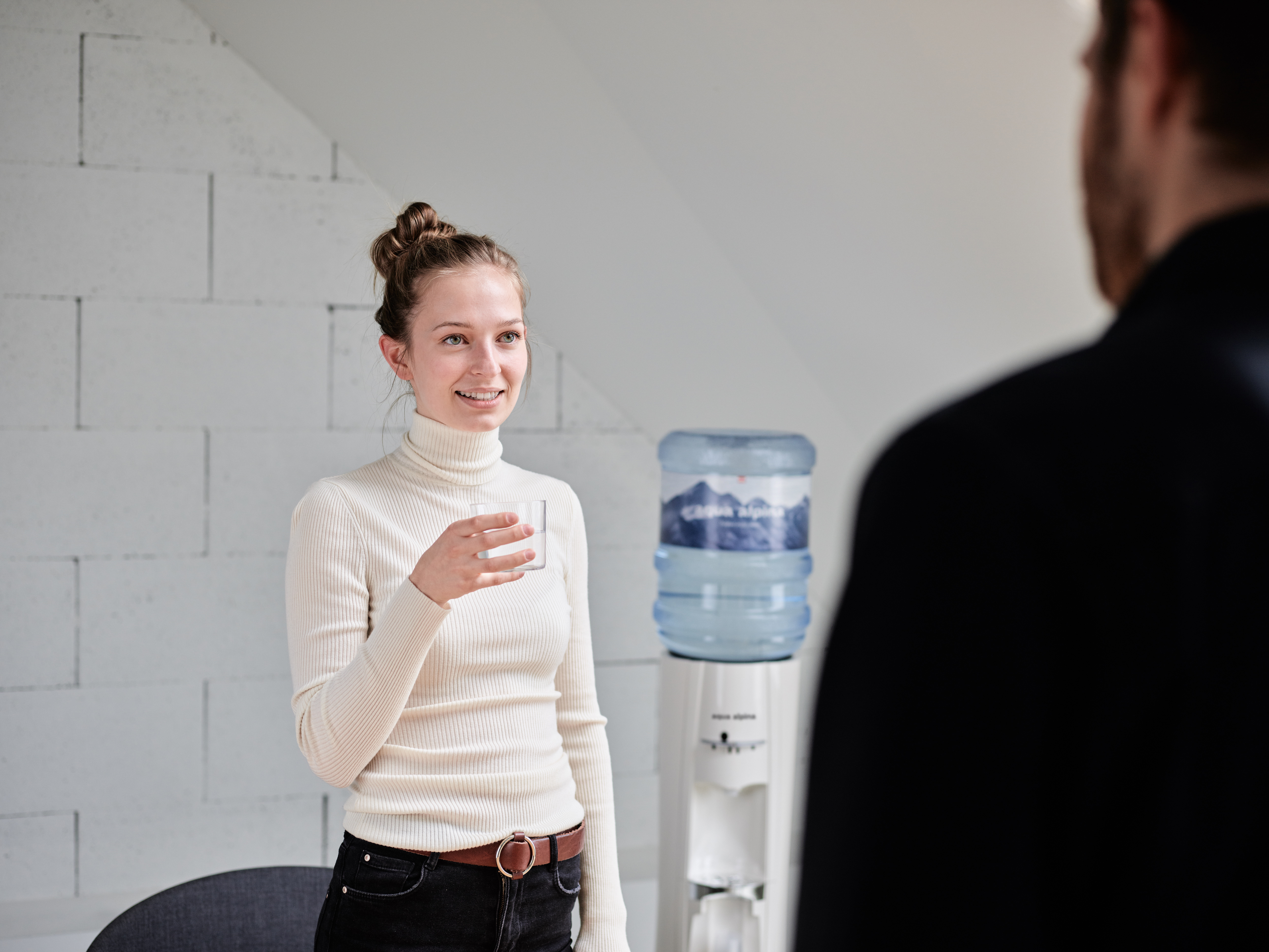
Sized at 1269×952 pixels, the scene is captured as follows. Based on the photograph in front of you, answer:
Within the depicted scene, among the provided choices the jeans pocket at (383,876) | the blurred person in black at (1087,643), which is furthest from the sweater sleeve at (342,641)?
the blurred person in black at (1087,643)

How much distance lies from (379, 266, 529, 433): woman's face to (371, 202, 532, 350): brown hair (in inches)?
0.6

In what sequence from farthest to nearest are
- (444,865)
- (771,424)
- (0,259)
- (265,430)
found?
(771,424), (265,430), (0,259), (444,865)

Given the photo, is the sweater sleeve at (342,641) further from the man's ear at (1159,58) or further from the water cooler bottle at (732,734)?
the man's ear at (1159,58)

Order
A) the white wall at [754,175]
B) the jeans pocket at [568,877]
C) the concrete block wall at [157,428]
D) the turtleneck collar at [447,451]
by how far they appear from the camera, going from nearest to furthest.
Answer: the jeans pocket at [568,877] < the turtleneck collar at [447,451] < the white wall at [754,175] < the concrete block wall at [157,428]

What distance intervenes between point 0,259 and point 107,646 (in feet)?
3.03

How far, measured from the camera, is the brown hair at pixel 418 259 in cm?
158

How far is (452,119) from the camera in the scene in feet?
8.20

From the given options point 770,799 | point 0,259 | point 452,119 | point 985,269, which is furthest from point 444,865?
point 0,259

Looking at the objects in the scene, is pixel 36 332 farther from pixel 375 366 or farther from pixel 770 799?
pixel 770 799

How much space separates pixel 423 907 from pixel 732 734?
0.75 metres

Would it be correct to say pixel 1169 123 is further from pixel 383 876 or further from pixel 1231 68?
pixel 383 876

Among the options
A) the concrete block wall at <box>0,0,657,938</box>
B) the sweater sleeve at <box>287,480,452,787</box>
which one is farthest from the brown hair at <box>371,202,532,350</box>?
the concrete block wall at <box>0,0,657,938</box>

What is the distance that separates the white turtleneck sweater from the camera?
4.48 feet

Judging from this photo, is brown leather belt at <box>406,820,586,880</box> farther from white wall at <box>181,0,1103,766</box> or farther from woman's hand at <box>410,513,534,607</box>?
white wall at <box>181,0,1103,766</box>
